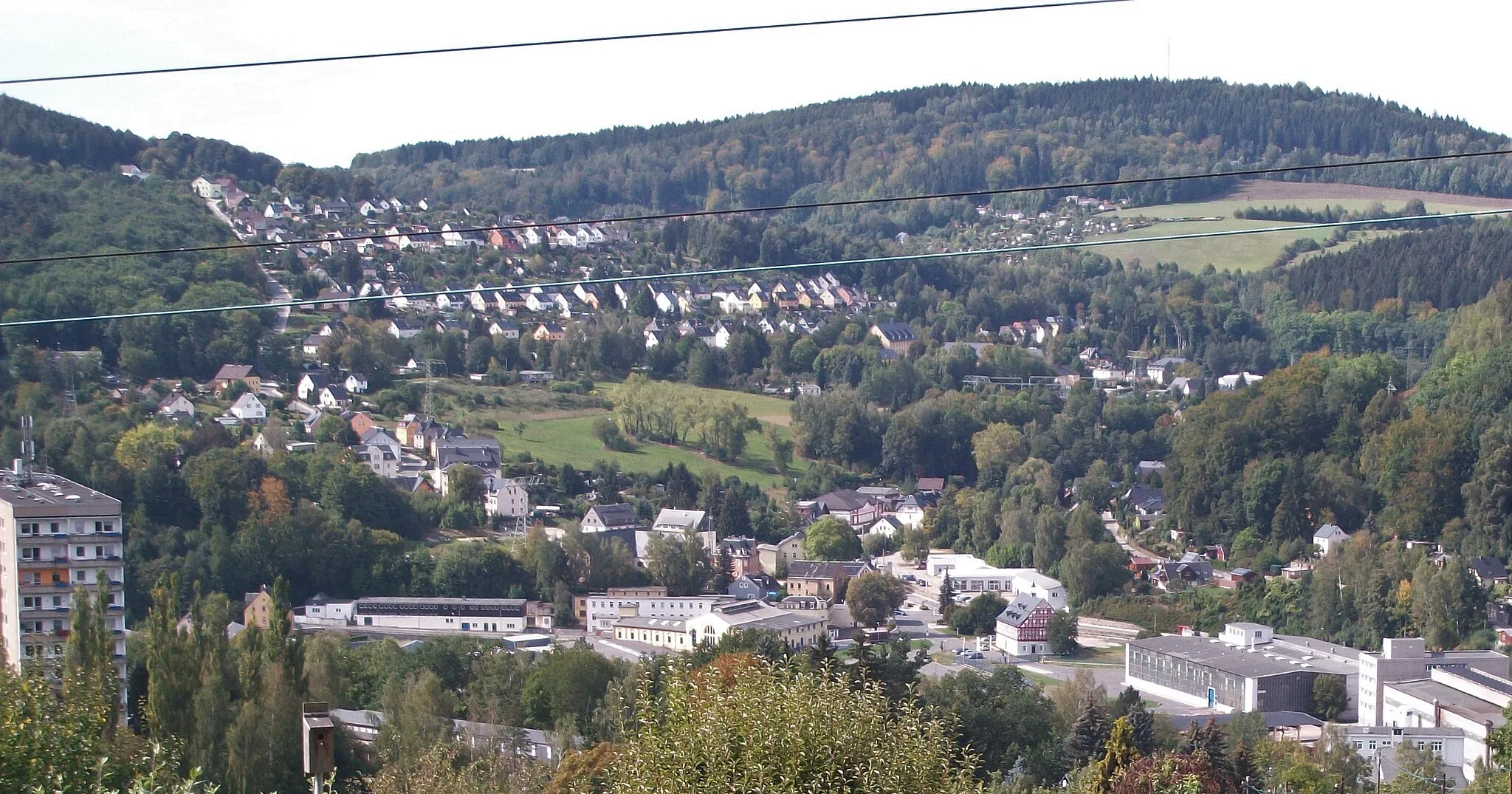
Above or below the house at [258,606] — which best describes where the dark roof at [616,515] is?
above

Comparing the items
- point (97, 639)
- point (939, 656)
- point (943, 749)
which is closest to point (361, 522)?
point (939, 656)

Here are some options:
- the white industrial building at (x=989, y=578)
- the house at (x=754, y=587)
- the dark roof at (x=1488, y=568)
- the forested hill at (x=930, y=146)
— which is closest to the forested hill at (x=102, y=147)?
the forested hill at (x=930, y=146)

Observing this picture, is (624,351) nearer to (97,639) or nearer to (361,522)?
(361,522)

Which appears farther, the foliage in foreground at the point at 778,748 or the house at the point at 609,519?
the house at the point at 609,519

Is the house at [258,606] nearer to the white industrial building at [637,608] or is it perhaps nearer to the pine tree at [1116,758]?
the white industrial building at [637,608]

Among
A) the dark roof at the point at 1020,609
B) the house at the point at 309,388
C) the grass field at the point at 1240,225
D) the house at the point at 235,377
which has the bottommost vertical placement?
the dark roof at the point at 1020,609

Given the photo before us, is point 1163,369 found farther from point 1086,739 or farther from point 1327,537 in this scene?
point 1086,739

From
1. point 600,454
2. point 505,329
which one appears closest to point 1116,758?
point 600,454
